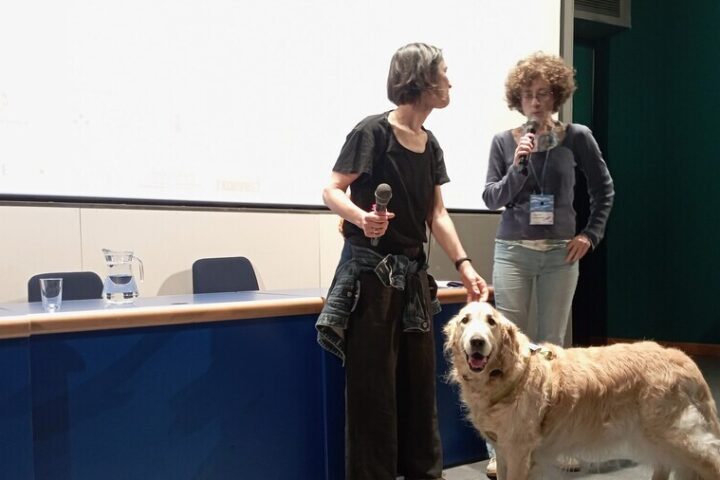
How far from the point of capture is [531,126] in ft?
7.81

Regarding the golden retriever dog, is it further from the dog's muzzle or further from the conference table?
the conference table

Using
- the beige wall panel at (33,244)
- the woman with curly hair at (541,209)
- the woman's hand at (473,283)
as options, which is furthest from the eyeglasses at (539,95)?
the beige wall panel at (33,244)

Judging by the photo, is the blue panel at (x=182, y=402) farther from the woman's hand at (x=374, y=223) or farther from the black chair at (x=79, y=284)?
the black chair at (x=79, y=284)

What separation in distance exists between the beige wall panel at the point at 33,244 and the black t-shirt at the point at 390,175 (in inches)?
62.8

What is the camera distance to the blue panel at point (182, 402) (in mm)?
1699

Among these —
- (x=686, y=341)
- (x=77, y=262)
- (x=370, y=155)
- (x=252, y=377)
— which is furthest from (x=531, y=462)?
(x=686, y=341)

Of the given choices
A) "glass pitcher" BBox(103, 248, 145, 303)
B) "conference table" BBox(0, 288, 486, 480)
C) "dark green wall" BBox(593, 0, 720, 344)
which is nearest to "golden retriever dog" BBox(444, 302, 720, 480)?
"conference table" BBox(0, 288, 486, 480)

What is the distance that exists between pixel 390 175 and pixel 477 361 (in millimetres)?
606

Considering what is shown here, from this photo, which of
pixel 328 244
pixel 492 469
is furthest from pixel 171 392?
pixel 328 244

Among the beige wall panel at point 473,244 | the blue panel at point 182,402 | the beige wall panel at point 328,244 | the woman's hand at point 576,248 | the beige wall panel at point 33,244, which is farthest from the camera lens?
the beige wall panel at point 473,244

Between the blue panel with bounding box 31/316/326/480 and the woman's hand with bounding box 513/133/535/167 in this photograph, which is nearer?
the blue panel with bounding box 31/316/326/480

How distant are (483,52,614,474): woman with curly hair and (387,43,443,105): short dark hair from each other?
67 cm

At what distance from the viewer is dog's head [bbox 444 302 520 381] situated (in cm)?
180

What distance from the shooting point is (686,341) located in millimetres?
5328
